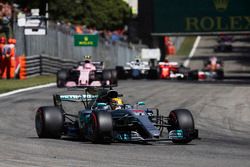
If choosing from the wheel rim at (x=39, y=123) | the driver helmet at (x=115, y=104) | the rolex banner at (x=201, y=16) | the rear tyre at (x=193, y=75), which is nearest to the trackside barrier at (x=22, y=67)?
the rear tyre at (x=193, y=75)

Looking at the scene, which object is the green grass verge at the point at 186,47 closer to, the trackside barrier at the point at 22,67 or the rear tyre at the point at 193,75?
the rear tyre at the point at 193,75

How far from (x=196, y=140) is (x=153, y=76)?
2464 centimetres

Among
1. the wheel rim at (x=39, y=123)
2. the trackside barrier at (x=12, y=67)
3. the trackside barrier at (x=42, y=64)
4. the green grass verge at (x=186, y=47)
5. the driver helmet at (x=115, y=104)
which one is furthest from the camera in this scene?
the green grass verge at (x=186, y=47)

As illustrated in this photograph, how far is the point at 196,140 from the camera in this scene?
14.1 m

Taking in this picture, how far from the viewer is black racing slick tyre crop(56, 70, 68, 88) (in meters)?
28.6

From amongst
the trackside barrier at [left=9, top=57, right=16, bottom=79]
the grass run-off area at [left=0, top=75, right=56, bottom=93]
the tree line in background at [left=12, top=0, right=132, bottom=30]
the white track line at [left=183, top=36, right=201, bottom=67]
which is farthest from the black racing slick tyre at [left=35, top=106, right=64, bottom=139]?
the white track line at [left=183, top=36, right=201, bottom=67]

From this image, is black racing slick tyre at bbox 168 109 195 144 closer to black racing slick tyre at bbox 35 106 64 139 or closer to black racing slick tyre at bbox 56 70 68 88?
black racing slick tyre at bbox 35 106 64 139

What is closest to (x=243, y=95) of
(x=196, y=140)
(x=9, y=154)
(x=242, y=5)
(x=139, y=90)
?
(x=139, y=90)

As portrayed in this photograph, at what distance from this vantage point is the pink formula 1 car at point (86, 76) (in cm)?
2884

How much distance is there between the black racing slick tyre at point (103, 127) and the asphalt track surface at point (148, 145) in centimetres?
15

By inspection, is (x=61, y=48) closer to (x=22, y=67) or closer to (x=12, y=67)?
(x=22, y=67)

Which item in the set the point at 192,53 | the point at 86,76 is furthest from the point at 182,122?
the point at 192,53

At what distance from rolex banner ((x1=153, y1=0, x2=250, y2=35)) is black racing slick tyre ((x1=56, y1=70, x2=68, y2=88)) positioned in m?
21.0

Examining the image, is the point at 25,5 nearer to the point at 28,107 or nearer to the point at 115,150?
the point at 28,107
